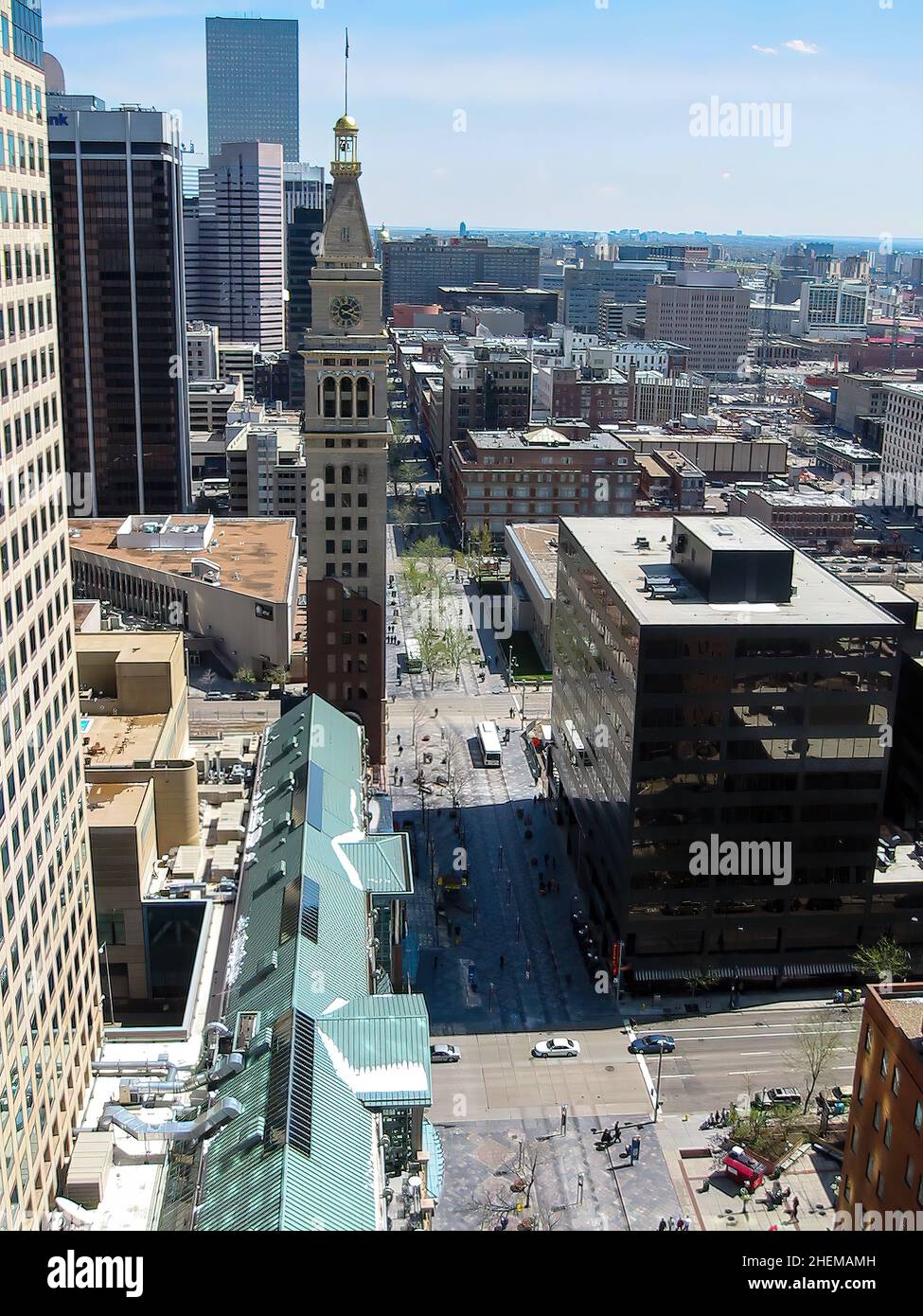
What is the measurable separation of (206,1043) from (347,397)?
42.1 meters

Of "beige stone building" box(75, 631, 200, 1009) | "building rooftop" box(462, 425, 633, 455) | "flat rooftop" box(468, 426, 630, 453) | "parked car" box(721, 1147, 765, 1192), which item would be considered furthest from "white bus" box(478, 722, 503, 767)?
"building rooftop" box(462, 425, 633, 455)

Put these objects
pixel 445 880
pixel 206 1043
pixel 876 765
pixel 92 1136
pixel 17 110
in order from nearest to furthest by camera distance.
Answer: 1. pixel 17 110
2. pixel 92 1136
3. pixel 206 1043
4. pixel 876 765
5. pixel 445 880

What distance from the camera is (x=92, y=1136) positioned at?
1556 inches

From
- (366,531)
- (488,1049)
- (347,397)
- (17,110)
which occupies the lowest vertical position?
(488,1049)

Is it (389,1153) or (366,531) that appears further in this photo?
(366,531)

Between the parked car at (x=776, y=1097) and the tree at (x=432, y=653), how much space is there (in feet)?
198

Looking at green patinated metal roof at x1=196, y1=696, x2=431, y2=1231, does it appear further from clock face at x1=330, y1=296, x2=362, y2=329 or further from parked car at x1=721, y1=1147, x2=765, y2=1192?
clock face at x1=330, y1=296, x2=362, y2=329

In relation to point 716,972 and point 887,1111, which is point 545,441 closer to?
point 716,972

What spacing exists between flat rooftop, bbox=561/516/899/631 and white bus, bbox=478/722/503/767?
22626 mm

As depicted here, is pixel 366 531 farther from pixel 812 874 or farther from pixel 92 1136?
A: pixel 92 1136

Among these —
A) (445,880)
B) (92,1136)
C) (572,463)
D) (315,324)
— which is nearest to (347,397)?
(315,324)

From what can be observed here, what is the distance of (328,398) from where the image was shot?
73125 millimetres

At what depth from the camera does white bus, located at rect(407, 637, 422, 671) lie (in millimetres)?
112812

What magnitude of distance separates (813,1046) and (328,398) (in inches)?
1775
